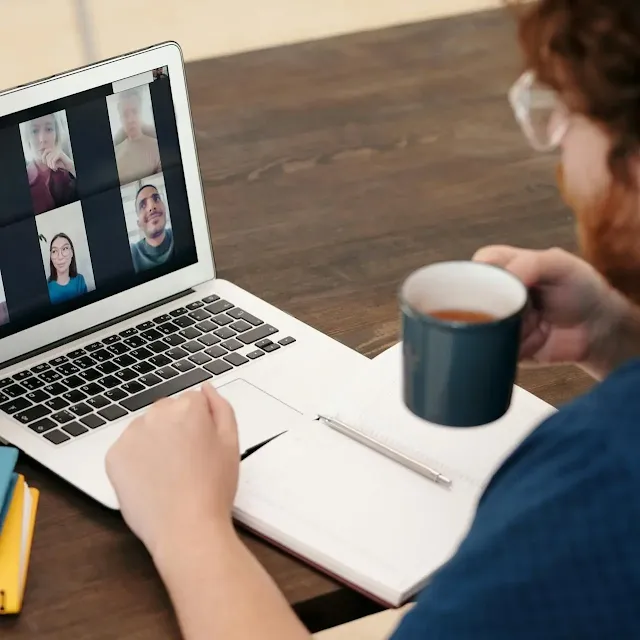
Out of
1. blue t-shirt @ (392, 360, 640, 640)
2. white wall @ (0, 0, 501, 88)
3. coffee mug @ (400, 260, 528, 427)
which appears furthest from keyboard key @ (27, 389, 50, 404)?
white wall @ (0, 0, 501, 88)

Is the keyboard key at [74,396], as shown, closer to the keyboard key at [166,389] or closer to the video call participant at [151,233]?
the keyboard key at [166,389]

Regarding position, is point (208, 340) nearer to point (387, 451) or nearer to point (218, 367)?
point (218, 367)

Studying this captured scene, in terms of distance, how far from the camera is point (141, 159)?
1.11 metres

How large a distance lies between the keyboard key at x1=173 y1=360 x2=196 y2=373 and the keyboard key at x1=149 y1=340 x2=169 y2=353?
0.03m

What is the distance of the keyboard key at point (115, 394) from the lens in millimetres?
1016

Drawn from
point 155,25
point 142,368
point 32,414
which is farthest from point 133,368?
point 155,25

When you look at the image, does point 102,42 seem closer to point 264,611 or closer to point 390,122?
point 390,122

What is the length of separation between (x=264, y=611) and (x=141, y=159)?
1.72 feet

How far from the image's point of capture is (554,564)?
0.60 meters

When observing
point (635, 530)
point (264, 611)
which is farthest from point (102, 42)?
point (635, 530)

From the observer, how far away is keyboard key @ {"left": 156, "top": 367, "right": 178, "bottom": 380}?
1047 mm

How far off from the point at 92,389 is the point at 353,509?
30cm

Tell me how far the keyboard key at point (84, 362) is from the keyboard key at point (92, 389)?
1.3 inches

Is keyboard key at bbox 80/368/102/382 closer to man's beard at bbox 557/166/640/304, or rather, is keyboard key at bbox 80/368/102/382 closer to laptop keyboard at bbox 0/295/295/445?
laptop keyboard at bbox 0/295/295/445
